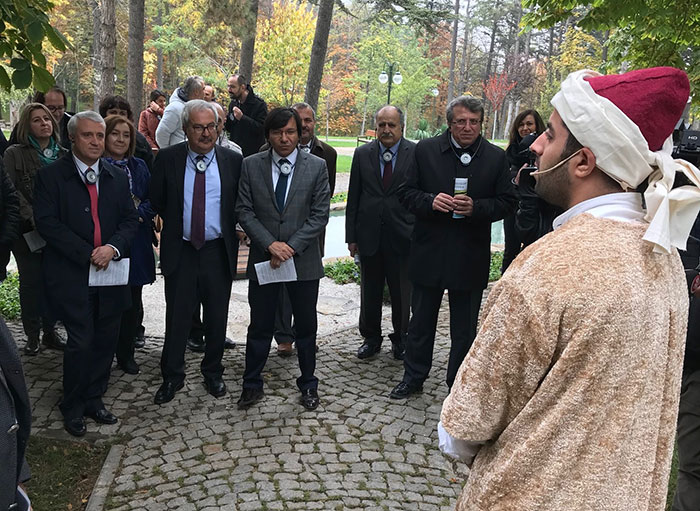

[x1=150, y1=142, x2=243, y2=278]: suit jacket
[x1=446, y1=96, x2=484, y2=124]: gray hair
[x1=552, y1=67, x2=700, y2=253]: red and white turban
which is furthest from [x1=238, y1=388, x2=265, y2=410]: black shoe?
[x1=552, y1=67, x2=700, y2=253]: red and white turban

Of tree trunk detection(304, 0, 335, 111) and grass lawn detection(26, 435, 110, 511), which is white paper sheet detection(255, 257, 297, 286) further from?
tree trunk detection(304, 0, 335, 111)

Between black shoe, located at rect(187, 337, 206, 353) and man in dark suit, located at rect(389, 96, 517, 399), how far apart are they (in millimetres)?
2346

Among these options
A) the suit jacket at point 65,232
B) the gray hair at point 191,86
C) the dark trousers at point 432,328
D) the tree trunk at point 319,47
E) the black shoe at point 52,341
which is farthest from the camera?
the tree trunk at point 319,47

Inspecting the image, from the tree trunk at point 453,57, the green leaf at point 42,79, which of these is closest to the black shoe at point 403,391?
the green leaf at point 42,79

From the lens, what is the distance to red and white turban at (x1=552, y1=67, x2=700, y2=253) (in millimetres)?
1653

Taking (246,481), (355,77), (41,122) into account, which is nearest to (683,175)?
(246,481)

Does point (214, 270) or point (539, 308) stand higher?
point (539, 308)

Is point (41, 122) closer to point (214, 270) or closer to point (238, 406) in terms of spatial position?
point (214, 270)

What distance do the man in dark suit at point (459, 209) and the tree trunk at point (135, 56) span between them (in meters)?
8.93

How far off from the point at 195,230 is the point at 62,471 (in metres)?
1.94

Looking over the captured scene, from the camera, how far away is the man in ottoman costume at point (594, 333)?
1568 mm

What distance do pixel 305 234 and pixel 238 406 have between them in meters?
1.45

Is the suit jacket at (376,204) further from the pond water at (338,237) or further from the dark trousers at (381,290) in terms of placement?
the pond water at (338,237)

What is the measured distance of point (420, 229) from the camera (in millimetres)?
5254
